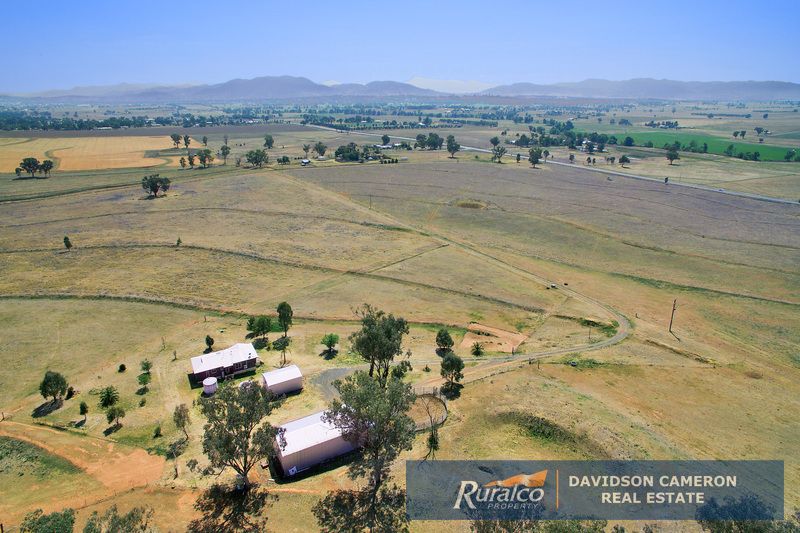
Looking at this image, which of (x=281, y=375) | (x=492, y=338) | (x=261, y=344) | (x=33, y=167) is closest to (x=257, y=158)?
(x=33, y=167)

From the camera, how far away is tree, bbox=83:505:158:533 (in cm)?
2177

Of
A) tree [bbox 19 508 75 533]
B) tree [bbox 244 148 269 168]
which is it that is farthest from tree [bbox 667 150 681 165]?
tree [bbox 19 508 75 533]

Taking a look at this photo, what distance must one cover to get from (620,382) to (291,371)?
1233 inches

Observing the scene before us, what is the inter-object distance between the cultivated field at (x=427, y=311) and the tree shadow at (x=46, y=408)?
0.29 metres

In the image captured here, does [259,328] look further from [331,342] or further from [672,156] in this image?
[672,156]

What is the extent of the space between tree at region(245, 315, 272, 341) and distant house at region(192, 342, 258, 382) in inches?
158

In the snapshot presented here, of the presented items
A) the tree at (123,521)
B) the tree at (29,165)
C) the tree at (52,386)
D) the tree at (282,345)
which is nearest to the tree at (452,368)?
the tree at (282,345)

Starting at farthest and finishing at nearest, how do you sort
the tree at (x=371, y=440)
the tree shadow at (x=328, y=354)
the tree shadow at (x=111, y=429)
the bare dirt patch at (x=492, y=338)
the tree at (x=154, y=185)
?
the tree at (x=154, y=185) < the bare dirt patch at (x=492, y=338) < the tree shadow at (x=328, y=354) < the tree shadow at (x=111, y=429) < the tree at (x=371, y=440)

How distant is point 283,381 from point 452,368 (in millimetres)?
15565

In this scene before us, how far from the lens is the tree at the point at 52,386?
124ft

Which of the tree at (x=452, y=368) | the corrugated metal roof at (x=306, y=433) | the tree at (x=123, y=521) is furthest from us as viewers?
the tree at (x=452, y=368)

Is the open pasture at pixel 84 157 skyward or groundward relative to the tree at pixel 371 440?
skyward

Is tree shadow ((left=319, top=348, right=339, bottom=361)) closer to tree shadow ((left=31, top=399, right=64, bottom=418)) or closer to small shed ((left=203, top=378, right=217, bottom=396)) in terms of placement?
small shed ((left=203, top=378, right=217, bottom=396))

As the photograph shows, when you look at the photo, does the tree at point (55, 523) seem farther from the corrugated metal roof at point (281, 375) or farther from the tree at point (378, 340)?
the tree at point (378, 340)
